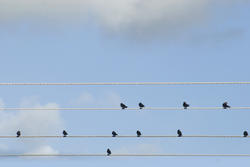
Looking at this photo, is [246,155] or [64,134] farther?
Result: [64,134]

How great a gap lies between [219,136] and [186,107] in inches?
110

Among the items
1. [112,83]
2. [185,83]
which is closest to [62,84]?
[112,83]

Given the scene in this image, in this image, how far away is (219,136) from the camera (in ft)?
141

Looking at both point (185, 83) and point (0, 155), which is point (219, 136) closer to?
point (185, 83)

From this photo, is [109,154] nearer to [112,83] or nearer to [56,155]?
[56,155]

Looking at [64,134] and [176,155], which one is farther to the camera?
[64,134]

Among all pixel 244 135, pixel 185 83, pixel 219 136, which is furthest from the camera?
pixel 244 135

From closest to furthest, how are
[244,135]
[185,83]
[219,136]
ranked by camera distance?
1. [185,83]
2. [219,136]
3. [244,135]

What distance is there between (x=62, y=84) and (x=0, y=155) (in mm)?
5122

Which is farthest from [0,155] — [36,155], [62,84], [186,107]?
[186,107]

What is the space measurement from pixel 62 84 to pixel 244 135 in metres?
8.99

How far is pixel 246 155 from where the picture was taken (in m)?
43.8

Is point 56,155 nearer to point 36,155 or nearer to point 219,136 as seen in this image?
point 36,155

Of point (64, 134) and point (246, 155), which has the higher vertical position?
point (64, 134)
